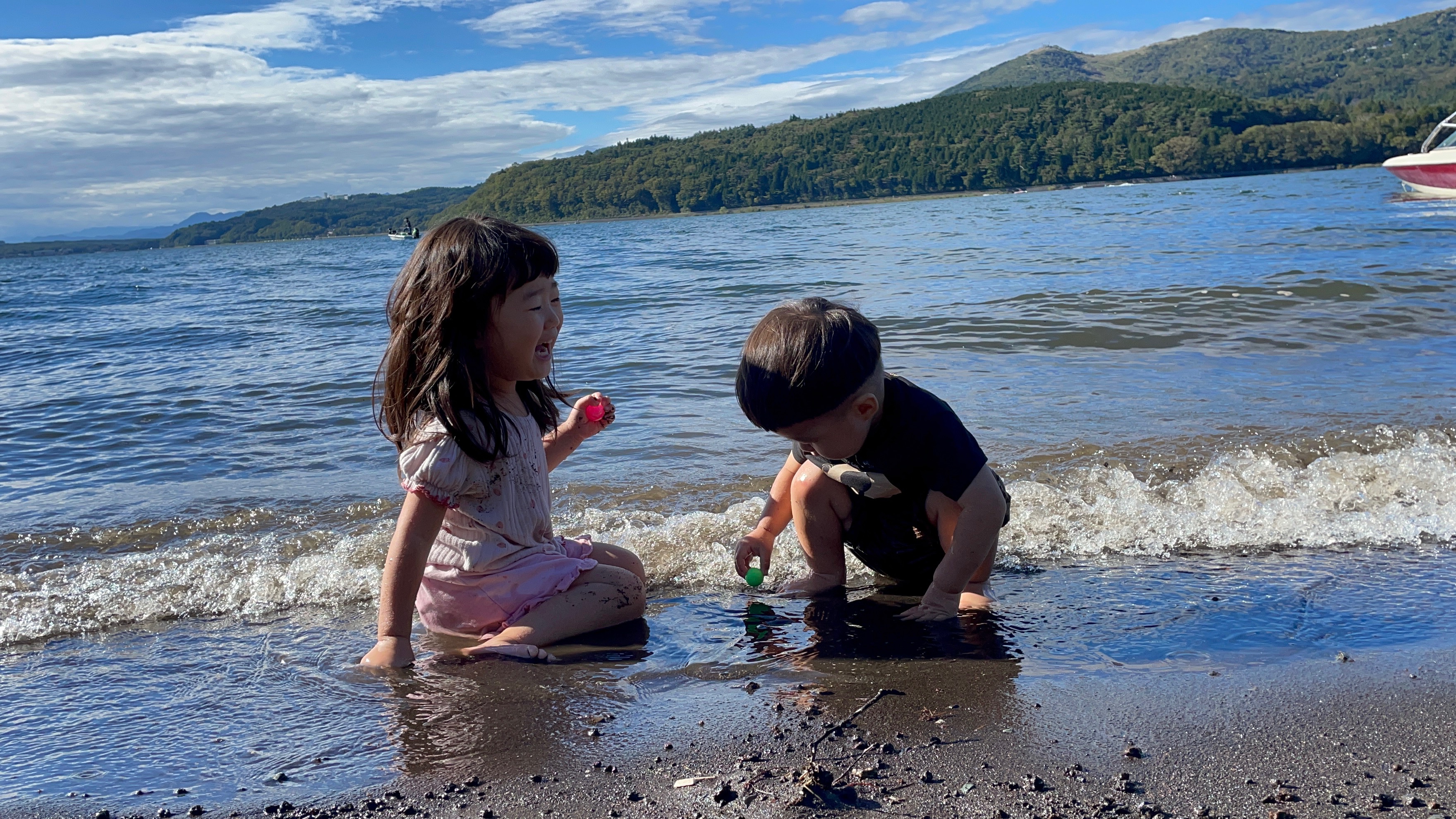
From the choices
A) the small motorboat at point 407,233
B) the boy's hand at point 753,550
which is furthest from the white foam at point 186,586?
the small motorboat at point 407,233

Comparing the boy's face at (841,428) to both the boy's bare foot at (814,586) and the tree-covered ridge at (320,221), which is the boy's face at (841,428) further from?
the tree-covered ridge at (320,221)

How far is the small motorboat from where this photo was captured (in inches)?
2977

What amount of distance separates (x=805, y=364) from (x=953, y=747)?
948mm

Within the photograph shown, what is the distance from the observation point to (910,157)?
102 m

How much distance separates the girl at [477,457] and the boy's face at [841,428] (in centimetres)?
74

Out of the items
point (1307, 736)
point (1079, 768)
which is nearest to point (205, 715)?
point (1079, 768)

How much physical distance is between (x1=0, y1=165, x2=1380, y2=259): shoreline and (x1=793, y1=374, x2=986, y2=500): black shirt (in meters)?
72.6

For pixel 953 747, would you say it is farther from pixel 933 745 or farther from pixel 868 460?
pixel 868 460

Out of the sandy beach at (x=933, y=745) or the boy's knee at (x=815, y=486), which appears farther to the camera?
the boy's knee at (x=815, y=486)

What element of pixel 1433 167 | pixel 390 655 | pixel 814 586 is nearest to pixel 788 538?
pixel 814 586

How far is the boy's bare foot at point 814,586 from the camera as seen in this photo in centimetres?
309

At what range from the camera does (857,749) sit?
192 cm

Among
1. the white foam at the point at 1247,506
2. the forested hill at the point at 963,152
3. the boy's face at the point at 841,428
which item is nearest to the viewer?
the boy's face at the point at 841,428

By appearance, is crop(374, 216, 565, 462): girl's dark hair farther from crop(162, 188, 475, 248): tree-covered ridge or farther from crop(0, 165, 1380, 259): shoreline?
crop(162, 188, 475, 248): tree-covered ridge
